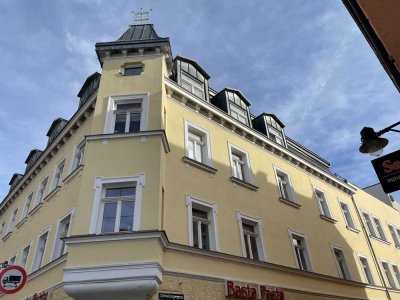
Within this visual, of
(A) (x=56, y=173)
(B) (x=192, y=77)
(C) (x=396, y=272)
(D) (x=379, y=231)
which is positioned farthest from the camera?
(D) (x=379, y=231)

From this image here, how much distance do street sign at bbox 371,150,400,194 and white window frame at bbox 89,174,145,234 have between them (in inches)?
251

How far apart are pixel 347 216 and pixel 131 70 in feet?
53.6

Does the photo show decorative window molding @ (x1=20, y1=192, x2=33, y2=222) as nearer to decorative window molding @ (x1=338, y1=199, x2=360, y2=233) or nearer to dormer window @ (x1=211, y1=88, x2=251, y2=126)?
dormer window @ (x1=211, y1=88, x2=251, y2=126)

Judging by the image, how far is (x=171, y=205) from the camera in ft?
37.4

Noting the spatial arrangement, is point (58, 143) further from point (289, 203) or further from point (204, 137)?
point (289, 203)

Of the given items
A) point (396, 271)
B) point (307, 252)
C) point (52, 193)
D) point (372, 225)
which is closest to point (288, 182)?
point (307, 252)

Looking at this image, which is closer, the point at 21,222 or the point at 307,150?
the point at 21,222

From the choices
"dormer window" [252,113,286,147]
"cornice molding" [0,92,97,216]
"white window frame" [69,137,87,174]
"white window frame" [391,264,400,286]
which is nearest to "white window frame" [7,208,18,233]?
"cornice molding" [0,92,97,216]

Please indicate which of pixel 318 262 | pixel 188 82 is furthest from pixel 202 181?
pixel 318 262

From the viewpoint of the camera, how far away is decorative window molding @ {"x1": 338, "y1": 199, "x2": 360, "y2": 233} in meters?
20.8

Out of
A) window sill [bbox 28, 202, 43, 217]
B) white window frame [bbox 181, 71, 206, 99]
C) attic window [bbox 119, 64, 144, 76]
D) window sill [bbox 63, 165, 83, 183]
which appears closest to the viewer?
window sill [bbox 63, 165, 83, 183]

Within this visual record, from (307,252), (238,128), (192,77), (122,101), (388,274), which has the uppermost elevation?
(192,77)

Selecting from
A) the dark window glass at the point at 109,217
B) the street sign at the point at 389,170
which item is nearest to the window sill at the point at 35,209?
the dark window glass at the point at 109,217

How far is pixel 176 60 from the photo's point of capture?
1602 cm
